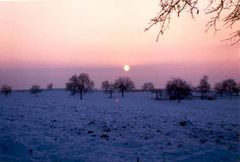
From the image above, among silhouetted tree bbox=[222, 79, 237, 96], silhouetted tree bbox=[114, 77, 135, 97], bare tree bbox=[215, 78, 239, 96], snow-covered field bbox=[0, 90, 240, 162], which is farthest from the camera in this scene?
silhouetted tree bbox=[114, 77, 135, 97]

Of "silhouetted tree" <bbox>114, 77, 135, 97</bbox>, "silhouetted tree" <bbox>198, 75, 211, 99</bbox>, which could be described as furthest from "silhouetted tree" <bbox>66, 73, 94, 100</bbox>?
"silhouetted tree" <bbox>198, 75, 211, 99</bbox>

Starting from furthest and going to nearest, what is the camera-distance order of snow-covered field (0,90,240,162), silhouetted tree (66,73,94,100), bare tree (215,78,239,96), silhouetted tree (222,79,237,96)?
bare tree (215,78,239,96) < silhouetted tree (222,79,237,96) < silhouetted tree (66,73,94,100) < snow-covered field (0,90,240,162)

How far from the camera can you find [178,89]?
5331 centimetres

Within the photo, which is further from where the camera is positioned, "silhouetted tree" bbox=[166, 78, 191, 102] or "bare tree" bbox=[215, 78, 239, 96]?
"bare tree" bbox=[215, 78, 239, 96]

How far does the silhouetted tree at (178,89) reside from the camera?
53.2 m

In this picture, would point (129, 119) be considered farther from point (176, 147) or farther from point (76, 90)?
point (76, 90)

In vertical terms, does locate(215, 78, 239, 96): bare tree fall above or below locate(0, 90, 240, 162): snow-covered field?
above

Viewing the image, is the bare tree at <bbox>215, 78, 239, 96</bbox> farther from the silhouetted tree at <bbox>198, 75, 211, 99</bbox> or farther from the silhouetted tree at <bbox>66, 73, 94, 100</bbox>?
the silhouetted tree at <bbox>66, 73, 94, 100</bbox>

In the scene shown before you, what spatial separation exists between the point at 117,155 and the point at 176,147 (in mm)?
2162

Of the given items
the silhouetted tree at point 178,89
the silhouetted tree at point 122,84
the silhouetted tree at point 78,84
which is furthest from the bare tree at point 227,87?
the silhouetted tree at point 78,84

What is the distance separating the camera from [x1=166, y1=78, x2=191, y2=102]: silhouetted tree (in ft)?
174

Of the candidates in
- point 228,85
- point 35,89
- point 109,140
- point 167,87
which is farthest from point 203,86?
point 109,140

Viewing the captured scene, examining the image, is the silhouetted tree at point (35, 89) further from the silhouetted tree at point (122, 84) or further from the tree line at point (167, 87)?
the silhouetted tree at point (122, 84)

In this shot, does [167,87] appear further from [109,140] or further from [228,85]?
[109,140]
